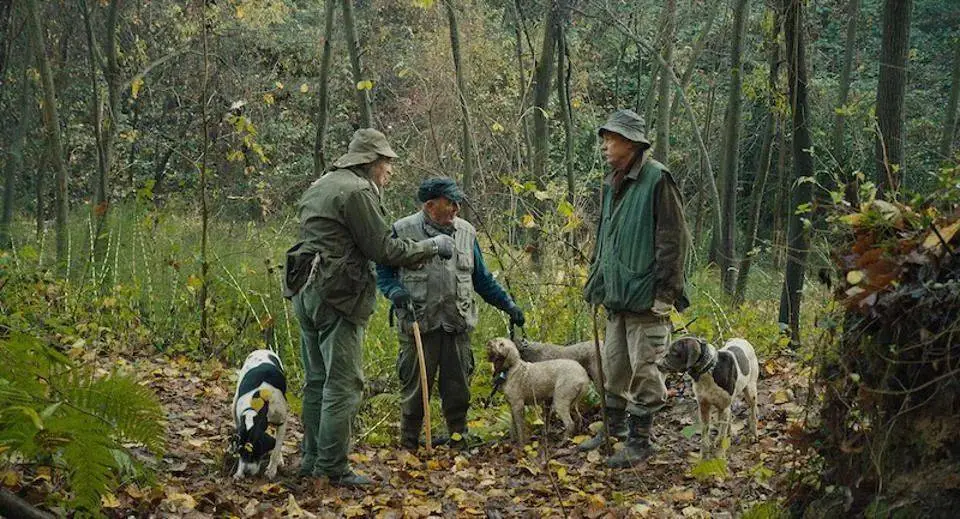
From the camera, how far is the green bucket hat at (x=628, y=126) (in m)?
7.05

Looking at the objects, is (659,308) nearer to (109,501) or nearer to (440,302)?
(440,302)

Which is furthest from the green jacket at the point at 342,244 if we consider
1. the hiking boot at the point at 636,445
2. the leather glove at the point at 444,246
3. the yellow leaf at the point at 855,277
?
the yellow leaf at the point at 855,277

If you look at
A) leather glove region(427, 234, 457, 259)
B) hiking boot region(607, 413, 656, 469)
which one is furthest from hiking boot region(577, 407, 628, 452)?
leather glove region(427, 234, 457, 259)

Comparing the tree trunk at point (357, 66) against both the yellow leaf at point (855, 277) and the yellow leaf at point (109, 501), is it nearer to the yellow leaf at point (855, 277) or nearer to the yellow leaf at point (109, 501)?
the yellow leaf at point (109, 501)

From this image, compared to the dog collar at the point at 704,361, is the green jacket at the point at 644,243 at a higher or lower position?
higher

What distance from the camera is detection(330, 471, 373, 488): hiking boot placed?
6.81 metres

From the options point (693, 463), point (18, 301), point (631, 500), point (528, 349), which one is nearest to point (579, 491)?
point (631, 500)

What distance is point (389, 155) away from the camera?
6934mm

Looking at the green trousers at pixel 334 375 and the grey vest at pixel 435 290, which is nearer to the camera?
the green trousers at pixel 334 375

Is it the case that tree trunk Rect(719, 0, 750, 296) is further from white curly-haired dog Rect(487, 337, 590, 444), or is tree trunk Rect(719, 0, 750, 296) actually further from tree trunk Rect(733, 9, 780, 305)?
white curly-haired dog Rect(487, 337, 590, 444)

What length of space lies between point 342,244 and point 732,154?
8.33 m

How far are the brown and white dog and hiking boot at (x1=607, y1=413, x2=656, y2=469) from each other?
1.29 feet

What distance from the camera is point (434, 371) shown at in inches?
324

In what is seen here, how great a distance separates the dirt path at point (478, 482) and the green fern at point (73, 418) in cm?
38
